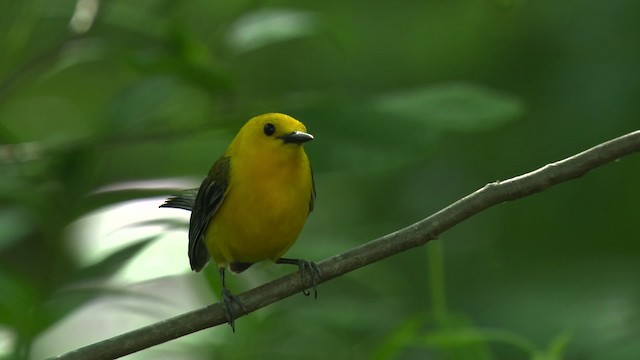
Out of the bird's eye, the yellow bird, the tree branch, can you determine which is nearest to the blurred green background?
the yellow bird

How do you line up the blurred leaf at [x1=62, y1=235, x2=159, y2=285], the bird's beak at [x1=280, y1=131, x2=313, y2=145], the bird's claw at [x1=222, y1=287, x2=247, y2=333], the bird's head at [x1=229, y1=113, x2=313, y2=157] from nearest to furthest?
1. the bird's claw at [x1=222, y1=287, x2=247, y2=333]
2. the blurred leaf at [x1=62, y1=235, x2=159, y2=285]
3. the bird's beak at [x1=280, y1=131, x2=313, y2=145]
4. the bird's head at [x1=229, y1=113, x2=313, y2=157]

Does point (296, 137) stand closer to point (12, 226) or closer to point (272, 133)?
point (272, 133)

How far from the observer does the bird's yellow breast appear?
12.0ft

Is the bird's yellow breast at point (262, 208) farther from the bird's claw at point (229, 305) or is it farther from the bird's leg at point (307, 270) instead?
the bird's claw at point (229, 305)

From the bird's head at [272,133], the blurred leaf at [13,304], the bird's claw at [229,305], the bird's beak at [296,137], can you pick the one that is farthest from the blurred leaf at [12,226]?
the bird's beak at [296,137]

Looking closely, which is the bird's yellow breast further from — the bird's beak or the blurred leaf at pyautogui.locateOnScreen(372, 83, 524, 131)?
the blurred leaf at pyautogui.locateOnScreen(372, 83, 524, 131)

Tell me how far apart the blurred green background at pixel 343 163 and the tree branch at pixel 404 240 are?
1.05 feet

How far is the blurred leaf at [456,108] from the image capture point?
321 centimetres

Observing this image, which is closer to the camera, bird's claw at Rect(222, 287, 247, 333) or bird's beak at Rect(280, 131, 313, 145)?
bird's claw at Rect(222, 287, 247, 333)

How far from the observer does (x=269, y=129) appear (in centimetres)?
386

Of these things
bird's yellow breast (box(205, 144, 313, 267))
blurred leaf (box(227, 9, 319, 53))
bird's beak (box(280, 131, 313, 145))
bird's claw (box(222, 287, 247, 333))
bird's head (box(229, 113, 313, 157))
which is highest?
blurred leaf (box(227, 9, 319, 53))

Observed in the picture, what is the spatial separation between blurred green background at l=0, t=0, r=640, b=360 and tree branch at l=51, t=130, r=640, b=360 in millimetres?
319

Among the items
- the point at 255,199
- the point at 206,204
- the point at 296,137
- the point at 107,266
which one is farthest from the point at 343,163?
the point at 206,204

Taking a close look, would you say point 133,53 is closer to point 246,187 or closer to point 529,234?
point 246,187
